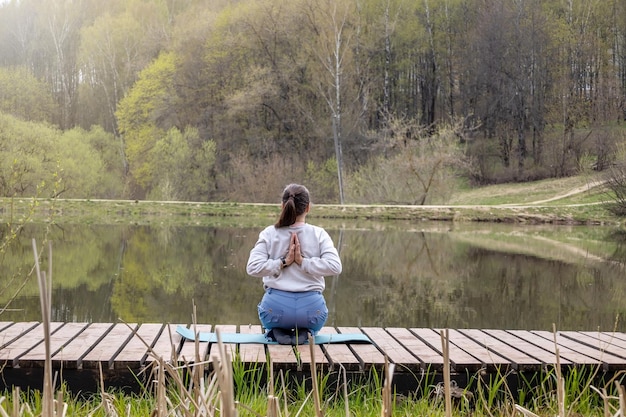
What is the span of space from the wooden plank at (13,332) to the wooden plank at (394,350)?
2.25 meters

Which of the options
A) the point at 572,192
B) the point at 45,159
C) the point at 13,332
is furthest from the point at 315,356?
the point at 572,192

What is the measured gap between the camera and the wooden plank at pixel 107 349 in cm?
389

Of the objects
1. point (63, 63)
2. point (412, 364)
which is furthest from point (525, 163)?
point (412, 364)

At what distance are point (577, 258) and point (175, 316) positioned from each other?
28.8 ft

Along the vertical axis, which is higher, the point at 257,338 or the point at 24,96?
the point at 24,96

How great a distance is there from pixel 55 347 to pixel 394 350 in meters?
2.02

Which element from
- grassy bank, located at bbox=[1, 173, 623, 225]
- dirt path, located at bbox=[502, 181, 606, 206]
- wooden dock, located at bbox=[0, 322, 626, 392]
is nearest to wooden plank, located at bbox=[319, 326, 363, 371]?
wooden dock, located at bbox=[0, 322, 626, 392]

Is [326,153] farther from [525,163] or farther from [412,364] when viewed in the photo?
[412,364]

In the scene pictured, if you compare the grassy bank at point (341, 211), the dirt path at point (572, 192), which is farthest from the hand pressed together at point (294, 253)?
the dirt path at point (572, 192)

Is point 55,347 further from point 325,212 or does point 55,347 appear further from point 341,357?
point 325,212

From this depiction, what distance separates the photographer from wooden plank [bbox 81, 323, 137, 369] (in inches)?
153

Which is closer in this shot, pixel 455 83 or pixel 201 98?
pixel 201 98

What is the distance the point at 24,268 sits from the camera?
10.7 metres

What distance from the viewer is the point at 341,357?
4137 millimetres
